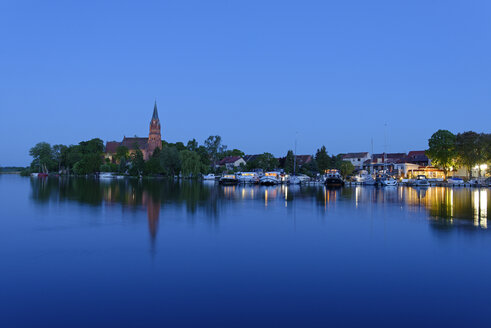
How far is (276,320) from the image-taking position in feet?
21.7

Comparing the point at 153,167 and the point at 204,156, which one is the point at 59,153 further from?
the point at 204,156

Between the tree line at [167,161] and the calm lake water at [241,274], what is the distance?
241ft

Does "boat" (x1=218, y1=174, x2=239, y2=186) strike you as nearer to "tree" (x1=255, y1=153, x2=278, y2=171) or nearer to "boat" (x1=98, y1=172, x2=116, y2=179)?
"tree" (x1=255, y1=153, x2=278, y2=171)

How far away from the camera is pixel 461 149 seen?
71.6 metres

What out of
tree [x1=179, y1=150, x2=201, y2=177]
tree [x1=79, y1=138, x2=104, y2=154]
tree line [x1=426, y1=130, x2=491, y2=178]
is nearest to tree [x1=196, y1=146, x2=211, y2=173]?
tree [x1=179, y1=150, x2=201, y2=177]

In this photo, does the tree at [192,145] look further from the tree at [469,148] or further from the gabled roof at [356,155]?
the tree at [469,148]

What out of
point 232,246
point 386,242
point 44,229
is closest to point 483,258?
point 386,242

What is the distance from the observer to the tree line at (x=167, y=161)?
92.4 meters

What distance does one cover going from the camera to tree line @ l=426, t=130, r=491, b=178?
6931cm

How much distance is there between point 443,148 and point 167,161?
61187 millimetres

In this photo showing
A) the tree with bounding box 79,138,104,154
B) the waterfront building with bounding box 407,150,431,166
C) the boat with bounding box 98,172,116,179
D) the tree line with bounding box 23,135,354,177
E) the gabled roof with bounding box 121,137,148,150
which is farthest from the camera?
the gabled roof with bounding box 121,137,148,150

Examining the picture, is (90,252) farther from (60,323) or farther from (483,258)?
(483,258)

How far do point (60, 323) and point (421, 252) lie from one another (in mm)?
10410

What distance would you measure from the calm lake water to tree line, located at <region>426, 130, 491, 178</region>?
60.6 meters
